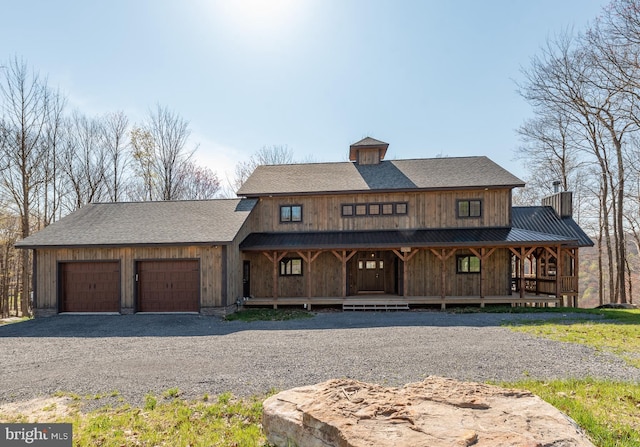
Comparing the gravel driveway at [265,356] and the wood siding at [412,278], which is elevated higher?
the wood siding at [412,278]

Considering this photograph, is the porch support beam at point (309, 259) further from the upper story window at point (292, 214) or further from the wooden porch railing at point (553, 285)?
the wooden porch railing at point (553, 285)

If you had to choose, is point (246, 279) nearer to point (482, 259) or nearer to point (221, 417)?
point (482, 259)

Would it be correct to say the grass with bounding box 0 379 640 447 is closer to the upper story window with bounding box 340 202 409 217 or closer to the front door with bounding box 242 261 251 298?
the front door with bounding box 242 261 251 298

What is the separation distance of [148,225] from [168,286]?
3.09m

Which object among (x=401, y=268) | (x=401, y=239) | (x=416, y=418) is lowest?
(x=416, y=418)

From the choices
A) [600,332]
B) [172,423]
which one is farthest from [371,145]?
[172,423]

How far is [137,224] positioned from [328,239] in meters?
8.69

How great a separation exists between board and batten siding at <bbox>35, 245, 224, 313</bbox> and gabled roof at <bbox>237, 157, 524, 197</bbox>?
167 inches

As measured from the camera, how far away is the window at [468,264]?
1523 centimetres

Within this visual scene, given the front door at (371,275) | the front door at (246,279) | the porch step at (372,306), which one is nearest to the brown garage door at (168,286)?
the front door at (246,279)

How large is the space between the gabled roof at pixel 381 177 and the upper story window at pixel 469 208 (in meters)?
0.84

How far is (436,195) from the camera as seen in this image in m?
15.8

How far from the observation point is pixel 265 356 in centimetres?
736

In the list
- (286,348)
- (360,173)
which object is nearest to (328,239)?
(360,173)
